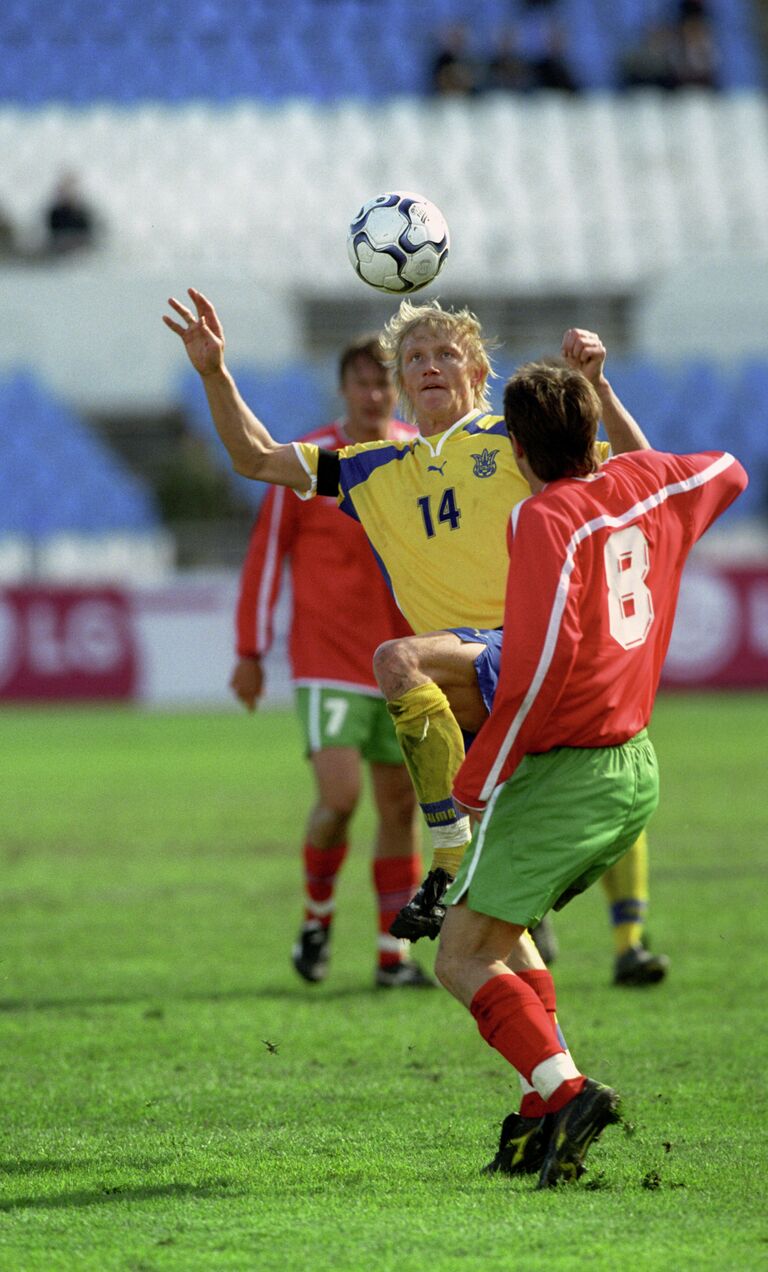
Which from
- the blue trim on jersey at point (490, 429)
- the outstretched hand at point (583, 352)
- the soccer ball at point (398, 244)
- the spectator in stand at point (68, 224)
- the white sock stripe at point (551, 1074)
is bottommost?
the white sock stripe at point (551, 1074)

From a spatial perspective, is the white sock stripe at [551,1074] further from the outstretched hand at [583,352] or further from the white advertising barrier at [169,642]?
the white advertising barrier at [169,642]

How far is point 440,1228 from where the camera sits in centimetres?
357

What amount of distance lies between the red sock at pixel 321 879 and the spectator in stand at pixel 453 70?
887 inches

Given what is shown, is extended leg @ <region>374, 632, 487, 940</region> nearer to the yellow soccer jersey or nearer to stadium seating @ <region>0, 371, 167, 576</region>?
the yellow soccer jersey

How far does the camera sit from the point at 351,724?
7.02m

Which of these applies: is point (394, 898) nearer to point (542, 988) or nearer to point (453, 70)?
point (542, 988)

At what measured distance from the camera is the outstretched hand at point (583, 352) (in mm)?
4594

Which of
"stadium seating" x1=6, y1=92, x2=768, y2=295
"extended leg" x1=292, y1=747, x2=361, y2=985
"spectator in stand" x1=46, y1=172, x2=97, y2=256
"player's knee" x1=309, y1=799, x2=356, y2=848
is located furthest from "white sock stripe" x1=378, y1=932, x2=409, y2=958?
"spectator in stand" x1=46, y1=172, x2=97, y2=256

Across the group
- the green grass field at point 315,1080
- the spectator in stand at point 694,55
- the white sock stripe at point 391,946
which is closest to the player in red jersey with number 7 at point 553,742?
the green grass field at point 315,1080

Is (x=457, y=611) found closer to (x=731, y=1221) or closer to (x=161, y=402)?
(x=731, y=1221)

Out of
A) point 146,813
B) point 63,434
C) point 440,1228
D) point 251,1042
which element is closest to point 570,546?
point 440,1228

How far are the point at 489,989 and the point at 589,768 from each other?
1.77ft

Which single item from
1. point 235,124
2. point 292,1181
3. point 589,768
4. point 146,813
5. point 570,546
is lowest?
point 146,813

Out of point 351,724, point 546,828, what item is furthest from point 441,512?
point 351,724
